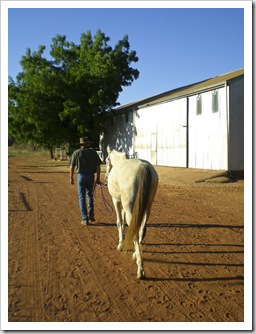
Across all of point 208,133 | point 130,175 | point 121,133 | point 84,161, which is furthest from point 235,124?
point 121,133

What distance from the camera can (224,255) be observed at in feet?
17.3

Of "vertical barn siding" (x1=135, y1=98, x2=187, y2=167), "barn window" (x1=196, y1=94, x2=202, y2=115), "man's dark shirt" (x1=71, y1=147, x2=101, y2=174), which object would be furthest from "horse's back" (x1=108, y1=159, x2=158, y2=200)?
"vertical barn siding" (x1=135, y1=98, x2=187, y2=167)

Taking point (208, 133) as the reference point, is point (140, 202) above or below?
below

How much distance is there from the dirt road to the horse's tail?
0.58 m

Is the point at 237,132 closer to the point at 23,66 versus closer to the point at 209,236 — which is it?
the point at 209,236

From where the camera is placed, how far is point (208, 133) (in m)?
18.9

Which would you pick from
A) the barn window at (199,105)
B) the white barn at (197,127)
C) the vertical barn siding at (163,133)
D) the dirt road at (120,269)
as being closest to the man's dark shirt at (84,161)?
the dirt road at (120,269)

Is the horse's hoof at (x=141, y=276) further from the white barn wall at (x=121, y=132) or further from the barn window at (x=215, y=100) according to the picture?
the white barn wall at (x=121, y=132)

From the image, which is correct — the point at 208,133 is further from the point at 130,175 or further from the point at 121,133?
the point at 130,175

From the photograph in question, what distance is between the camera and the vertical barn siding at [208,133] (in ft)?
58.1

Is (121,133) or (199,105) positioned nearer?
(199,105)

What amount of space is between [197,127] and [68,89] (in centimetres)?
1365

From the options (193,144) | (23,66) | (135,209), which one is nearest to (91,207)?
(135,209)

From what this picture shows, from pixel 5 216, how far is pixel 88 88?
26.4 m
